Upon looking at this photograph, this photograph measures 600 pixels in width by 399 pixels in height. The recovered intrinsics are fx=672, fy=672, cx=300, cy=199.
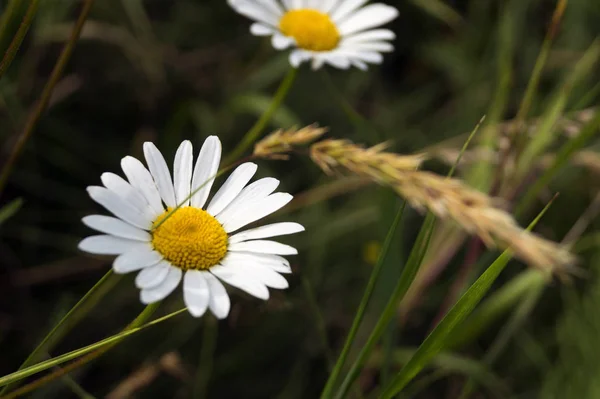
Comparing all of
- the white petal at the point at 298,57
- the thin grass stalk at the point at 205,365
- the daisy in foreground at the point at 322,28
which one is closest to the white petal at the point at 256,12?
the daisy in foreground at the point at 322,28

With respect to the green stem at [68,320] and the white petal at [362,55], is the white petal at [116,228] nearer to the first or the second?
the green stem at [68,320]

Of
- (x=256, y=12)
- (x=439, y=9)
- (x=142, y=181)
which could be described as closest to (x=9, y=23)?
(x=142, y=181)

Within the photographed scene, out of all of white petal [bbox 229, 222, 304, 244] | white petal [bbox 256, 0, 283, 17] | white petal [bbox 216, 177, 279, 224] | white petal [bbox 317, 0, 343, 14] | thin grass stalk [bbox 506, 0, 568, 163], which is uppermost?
white petal [bbox 317, 0, 343, 14]

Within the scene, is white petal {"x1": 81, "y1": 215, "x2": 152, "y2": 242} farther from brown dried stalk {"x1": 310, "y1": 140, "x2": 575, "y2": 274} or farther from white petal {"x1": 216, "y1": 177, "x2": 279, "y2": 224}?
brown dried stalk {"x1": 310, "y1": 140, "x2": 575, "y2": 274}

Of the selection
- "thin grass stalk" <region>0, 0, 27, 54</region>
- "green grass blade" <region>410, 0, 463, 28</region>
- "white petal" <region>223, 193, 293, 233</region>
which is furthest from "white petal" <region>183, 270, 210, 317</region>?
"green grass blade" <region>410, 0, 463, 28</region>

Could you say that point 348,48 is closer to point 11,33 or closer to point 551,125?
point 551,125

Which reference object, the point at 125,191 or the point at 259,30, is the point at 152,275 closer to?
the point at 125,191
